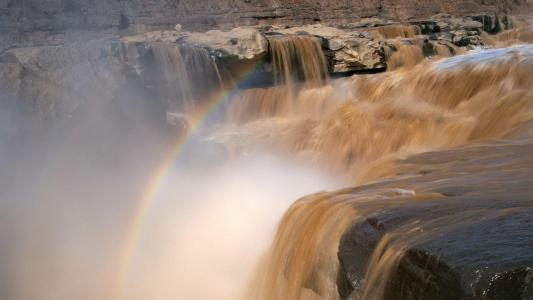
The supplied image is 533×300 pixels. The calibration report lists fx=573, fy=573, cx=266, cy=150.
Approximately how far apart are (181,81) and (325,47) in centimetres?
288

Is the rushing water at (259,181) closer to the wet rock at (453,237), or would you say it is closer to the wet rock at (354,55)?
the wet rock at (453,237)

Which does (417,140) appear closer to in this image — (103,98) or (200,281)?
(200,281)

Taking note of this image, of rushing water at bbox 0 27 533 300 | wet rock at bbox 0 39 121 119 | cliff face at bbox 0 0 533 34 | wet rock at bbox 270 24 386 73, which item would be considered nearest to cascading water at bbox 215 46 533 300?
rushing water at bbox 0 27 533 300

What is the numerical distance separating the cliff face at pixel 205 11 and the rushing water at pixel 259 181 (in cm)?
286

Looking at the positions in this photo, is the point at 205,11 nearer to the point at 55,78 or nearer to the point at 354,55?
the point at 354,55

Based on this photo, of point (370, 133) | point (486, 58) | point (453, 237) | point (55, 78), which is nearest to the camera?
point (453, 237)

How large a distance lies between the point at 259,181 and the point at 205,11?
718cm

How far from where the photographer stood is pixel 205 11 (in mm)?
13984

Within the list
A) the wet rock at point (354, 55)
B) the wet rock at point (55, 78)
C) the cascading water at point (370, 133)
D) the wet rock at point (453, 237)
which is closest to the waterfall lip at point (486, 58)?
the cascading water at point (370, 133)

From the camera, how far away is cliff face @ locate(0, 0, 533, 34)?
11.1 m

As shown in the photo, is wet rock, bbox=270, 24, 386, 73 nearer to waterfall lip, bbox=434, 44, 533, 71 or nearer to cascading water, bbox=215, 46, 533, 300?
cascading water, bbox=215, 46, 533, 300

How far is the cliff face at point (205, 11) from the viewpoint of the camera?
1115cm

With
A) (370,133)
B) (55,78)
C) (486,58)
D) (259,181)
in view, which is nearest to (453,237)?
(370,133)

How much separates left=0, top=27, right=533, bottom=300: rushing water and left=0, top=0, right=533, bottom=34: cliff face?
9.37ft
